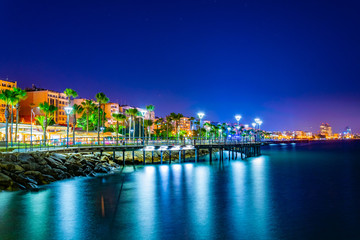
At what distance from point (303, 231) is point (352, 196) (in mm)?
12815

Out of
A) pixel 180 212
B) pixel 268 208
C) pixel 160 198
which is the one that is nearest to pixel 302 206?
pixel 268 208

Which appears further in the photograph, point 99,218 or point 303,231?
point 99,218

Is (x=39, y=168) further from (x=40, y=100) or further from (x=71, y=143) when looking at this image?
(x=40, y=100)

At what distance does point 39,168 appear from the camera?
2862 cm

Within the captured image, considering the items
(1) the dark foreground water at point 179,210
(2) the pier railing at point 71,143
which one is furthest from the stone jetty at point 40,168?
(2) the pier railing at point 71,143

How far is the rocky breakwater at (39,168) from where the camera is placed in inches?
983

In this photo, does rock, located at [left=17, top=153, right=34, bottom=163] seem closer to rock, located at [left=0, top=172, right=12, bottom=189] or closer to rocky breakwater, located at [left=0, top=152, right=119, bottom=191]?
rocky breakwater, located at [left=0, top=152, right=119, bottom=191]

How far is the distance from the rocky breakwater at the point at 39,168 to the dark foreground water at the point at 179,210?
127 cm

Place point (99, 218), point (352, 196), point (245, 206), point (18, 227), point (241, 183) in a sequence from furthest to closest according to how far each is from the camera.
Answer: point (241, 183) < point (352, 196) < point (245, 206) < point (99, 218) < point (18, 227)

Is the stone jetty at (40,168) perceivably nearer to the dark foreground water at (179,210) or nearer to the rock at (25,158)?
the rock at (25,158)

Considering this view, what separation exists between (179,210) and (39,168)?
1442 cm

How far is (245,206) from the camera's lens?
74.0ft

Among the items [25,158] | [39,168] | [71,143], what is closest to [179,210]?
[39,168]

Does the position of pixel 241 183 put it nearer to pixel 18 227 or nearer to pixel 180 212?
pixel 180 212
